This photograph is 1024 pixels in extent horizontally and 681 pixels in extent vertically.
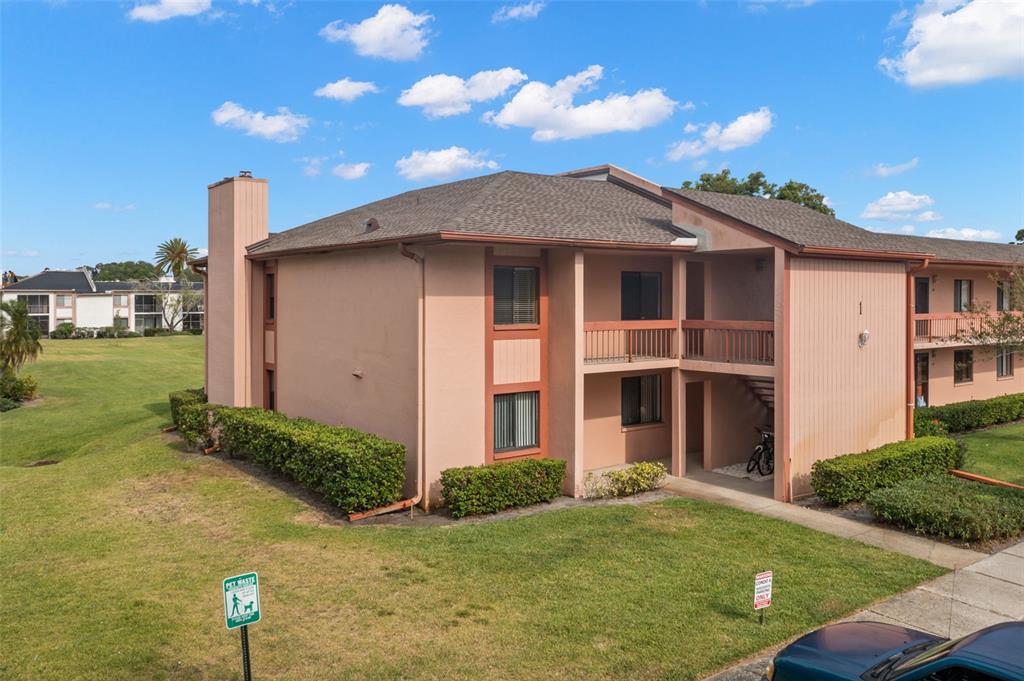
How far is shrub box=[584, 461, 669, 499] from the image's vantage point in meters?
16.0

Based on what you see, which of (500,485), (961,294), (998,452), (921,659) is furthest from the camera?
(961,294)

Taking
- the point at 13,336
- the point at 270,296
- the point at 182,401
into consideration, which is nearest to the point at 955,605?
the point at 270,296

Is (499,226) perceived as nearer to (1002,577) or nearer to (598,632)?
(598,632)

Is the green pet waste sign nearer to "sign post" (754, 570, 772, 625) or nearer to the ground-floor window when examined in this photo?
"sign post" (754, 570, 772, 625)

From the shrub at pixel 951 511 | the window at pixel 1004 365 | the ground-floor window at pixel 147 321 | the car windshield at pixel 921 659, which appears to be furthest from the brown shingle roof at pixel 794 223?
the ground-floor window at pixel 147 321

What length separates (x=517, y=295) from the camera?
54.3 ft

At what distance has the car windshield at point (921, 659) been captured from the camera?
631 cm

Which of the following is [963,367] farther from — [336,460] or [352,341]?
[336,460]

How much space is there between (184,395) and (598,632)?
19.6 metres

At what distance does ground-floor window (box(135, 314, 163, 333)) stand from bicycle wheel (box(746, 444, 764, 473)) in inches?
3454

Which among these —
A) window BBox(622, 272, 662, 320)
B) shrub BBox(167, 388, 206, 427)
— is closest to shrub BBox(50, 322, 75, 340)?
shrub BBox(167, 388, 206, 427)

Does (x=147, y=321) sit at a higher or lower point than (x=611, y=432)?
higher

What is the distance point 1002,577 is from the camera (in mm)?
11391

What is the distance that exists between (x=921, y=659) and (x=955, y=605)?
4.72 meters
